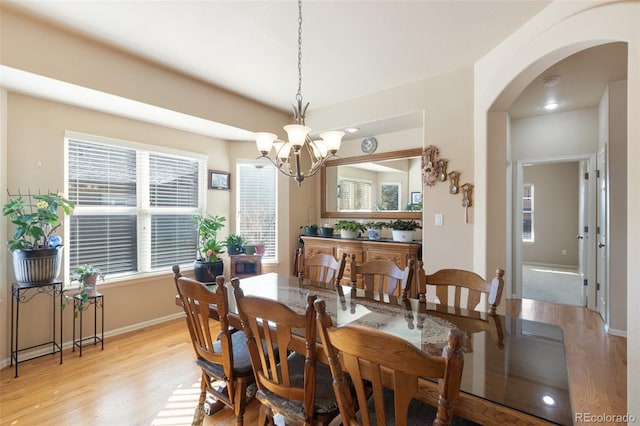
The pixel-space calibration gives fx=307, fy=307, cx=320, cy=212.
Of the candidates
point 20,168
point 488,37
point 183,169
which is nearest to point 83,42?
point 20,168

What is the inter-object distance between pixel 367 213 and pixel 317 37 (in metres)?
2.52

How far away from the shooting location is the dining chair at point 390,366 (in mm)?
851

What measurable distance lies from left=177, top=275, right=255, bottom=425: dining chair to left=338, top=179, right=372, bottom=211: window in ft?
9.81

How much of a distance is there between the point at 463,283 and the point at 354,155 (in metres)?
3.00

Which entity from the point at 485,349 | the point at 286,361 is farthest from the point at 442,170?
the point at 286,361

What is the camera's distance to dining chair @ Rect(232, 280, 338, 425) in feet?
4.09

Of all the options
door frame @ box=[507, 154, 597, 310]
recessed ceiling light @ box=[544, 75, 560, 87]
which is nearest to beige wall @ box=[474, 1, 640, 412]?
recessed ceiling light @ box=[544, 75, 560, 87]

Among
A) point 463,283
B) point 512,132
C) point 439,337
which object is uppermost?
point 512,132

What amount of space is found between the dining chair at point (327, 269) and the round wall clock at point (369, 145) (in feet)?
7.40

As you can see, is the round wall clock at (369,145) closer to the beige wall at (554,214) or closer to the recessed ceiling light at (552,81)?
the recessed ceiling light at (552,81)

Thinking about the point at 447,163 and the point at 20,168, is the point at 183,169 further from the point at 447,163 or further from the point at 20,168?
the point at 447,163

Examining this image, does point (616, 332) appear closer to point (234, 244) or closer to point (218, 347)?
point (218, 347)

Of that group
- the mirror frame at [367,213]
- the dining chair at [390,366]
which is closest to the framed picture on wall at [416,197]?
the mirror frame at [367,213]

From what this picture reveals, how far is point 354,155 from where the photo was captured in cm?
464
